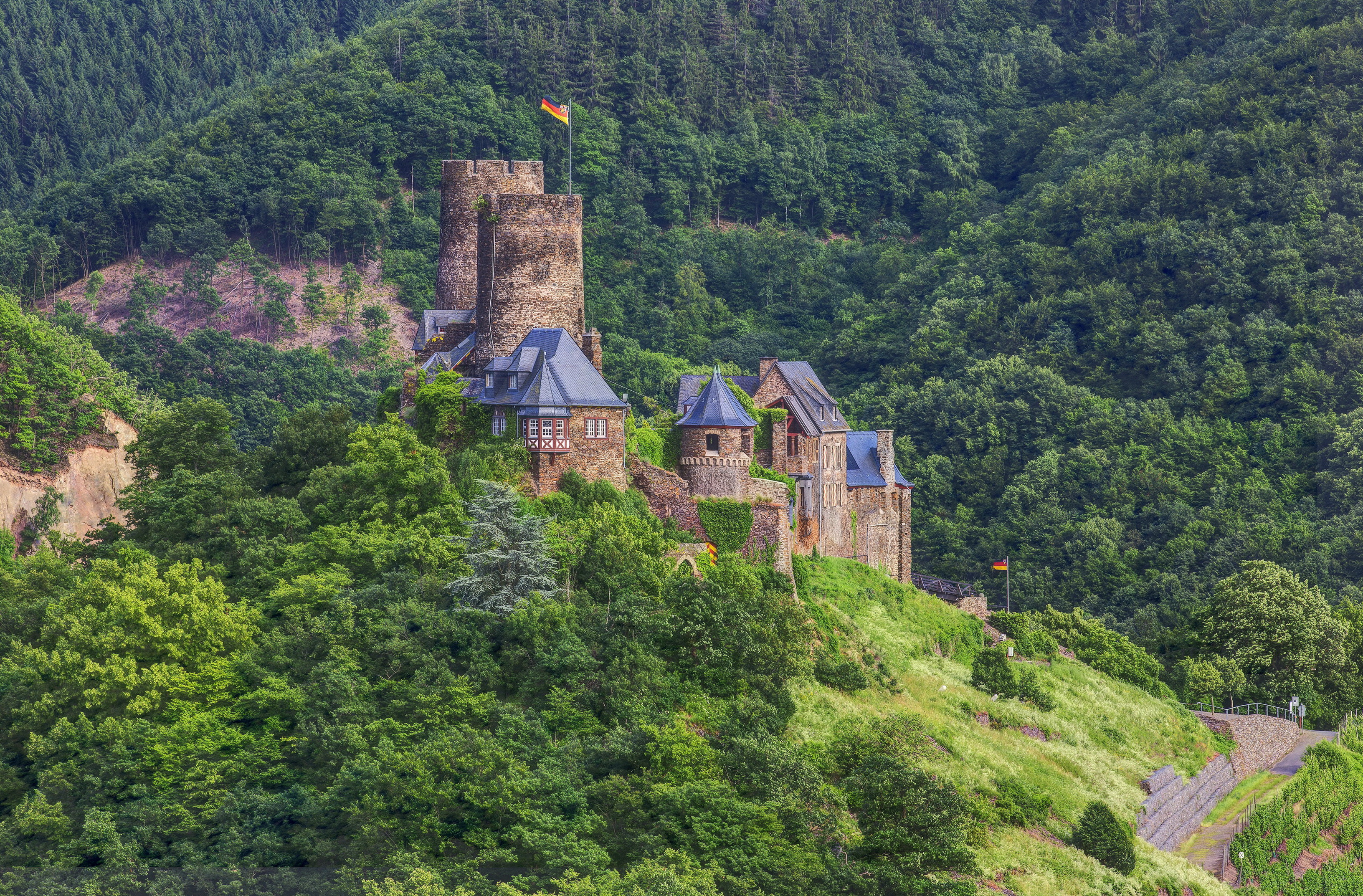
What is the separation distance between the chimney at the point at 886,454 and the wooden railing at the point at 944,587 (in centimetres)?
1090

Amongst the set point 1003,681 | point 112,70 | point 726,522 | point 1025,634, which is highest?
point 112,70

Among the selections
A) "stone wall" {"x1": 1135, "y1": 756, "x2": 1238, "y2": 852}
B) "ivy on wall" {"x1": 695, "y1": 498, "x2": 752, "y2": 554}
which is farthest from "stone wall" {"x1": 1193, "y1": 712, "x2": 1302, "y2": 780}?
"ivy on wall" {"x1": 695, "y1": 498, "x2": 752, "y2": 554}

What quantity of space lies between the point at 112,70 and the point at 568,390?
130m

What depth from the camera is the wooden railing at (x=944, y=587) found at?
273 feet

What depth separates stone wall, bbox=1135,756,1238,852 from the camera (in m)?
53.0

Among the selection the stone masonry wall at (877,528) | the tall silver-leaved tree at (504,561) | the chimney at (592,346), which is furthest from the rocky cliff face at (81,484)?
the stone masonry wall at (877,528)

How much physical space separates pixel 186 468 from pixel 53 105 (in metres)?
114

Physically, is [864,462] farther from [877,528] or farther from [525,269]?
[525,269]

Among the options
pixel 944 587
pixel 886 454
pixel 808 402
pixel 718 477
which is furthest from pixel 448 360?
pixel 944 587

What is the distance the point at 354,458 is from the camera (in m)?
57.4

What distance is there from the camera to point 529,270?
58156 millimetres

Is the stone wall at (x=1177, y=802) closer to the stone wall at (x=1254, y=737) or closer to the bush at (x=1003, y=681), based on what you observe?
the stone wall at (x=1254, y=737)

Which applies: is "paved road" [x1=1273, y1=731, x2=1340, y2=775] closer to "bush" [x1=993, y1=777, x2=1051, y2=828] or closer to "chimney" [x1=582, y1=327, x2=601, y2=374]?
"bush" [x1=993, y1=777, x2=1051, y2=828]

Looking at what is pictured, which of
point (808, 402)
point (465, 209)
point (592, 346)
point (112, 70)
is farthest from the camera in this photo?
point (112, 70)
